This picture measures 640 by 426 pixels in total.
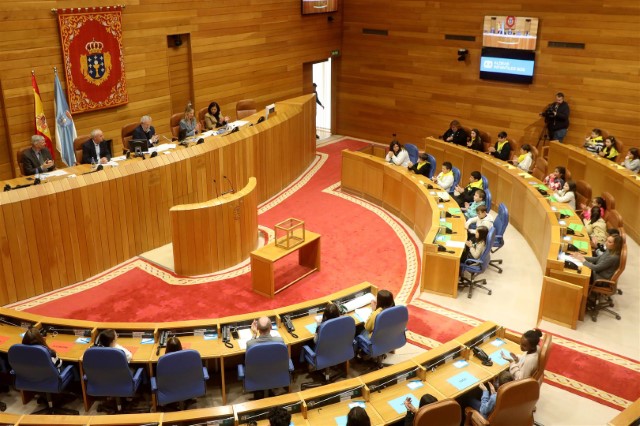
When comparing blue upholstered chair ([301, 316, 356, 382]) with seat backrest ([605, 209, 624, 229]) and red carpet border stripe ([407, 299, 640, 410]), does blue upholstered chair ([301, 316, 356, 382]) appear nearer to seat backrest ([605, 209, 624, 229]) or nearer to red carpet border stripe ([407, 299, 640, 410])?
red carpet border stripe ([407, 299, 640, 410])

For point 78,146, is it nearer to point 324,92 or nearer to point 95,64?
point 95,64

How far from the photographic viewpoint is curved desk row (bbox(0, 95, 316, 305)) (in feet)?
27.4

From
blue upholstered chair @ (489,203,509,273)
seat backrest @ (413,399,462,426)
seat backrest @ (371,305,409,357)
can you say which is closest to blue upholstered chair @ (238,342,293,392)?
seat backrest @ (371,305,409,357)

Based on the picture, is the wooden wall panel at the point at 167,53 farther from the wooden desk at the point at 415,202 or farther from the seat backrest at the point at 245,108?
the wooden desk at the point at 415,202

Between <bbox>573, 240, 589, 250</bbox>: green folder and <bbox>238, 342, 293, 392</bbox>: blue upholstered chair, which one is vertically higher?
<bbox>573, 240, 589, 250</bbox>: green folder

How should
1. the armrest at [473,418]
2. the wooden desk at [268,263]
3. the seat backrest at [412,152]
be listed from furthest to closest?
the seat backrest at [412,152] < the wooden desk at [268,263] < the armrest at [473,418]

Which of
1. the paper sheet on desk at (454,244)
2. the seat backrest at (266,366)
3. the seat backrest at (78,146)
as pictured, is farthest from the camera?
the seat backrest at (78,146)

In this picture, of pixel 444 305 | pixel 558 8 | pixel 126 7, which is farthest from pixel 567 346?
pixel 126 7

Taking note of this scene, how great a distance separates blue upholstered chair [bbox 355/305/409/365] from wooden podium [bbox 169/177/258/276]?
314cm

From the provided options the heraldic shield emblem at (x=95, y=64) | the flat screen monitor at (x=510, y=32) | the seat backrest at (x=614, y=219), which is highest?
the flat screen monitor at (x=510, y=32)

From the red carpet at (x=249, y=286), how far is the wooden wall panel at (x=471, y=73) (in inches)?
197

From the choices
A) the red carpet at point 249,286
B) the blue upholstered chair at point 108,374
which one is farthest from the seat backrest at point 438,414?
the red carpet at point 249,286

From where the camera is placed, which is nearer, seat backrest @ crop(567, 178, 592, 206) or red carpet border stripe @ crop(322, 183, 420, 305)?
red carpet border stripe @ crop(322, 183, 420, 305)

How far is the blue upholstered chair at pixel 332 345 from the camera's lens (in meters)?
6.46
